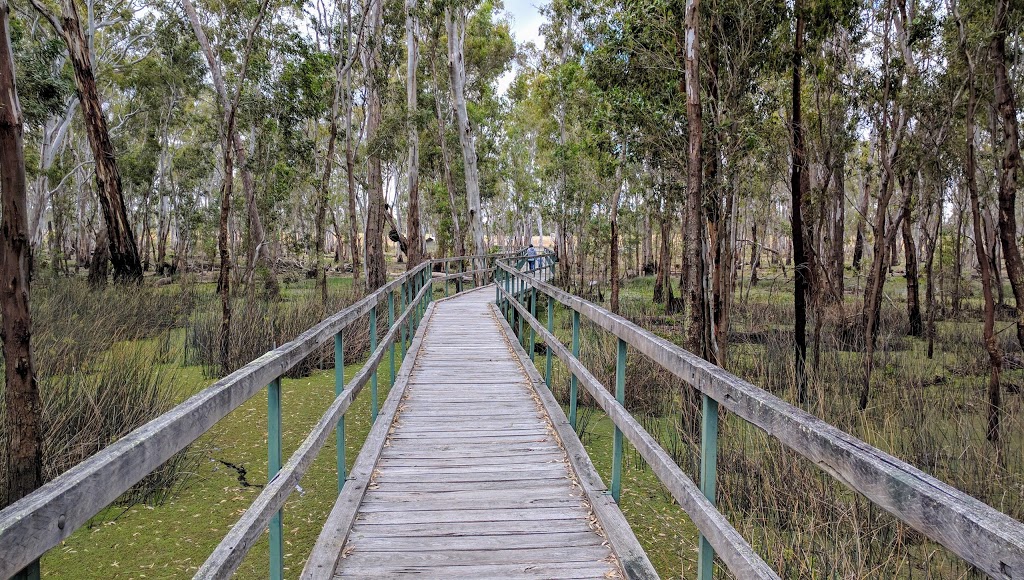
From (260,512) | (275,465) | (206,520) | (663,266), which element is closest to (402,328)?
(206,520)

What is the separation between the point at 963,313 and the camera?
1644 cm

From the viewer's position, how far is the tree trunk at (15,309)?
3531 millimetres

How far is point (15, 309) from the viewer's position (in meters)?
3.63

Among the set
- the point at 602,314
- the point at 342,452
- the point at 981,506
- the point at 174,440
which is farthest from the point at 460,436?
the point at 981,506

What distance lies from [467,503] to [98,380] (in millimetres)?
5254

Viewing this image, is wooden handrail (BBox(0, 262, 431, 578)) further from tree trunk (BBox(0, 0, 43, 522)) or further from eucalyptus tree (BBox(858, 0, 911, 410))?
eucalyptus tree (BBox(858, 0, 911, 410))

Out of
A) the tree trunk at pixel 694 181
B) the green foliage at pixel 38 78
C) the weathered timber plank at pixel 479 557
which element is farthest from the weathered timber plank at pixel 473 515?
the green foliage at pixel 38 78

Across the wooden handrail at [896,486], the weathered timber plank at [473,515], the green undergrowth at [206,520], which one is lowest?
the green undergrowth at [206,520]

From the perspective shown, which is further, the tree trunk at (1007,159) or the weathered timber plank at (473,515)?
the tree trunk at (1007,159)

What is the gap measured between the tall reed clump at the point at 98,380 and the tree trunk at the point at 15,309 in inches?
23.1

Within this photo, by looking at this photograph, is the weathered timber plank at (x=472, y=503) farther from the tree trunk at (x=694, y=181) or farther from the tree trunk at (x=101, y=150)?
the tree trunk at (x=101, y=150)

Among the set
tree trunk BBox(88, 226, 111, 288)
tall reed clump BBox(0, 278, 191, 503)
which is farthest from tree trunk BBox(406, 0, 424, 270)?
tall reed clump BBox(0, 278, 191, 503)

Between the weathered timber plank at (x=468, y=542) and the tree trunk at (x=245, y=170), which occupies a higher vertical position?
the tree trunk at (x=245, y=170)

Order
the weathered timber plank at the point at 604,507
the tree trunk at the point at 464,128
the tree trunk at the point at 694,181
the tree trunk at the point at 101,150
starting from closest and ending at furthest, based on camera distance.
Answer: the weathered timber plank at the point at 604,507
the tree trunk at the point at 694,181
the tree trunk at the point at 101,150
the tree trunk at the point at 464,128
